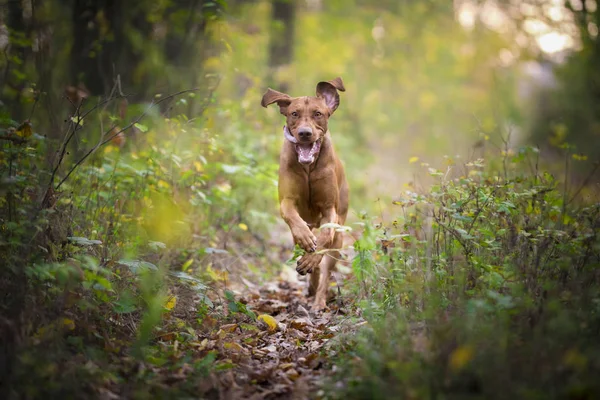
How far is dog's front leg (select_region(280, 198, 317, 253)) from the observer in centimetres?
534

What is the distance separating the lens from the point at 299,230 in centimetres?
542

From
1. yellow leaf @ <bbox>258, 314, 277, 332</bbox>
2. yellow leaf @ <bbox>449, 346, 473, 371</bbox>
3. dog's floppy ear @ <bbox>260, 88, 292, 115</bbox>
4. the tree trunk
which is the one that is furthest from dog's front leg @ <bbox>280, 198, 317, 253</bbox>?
the tree trunk

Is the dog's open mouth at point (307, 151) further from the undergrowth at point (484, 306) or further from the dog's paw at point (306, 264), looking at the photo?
the undergrowth at point (484, 306)

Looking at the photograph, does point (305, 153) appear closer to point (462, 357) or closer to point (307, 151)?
point (307, 151)

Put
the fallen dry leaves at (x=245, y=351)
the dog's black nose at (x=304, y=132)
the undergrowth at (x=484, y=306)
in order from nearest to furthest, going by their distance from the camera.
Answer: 1. the undergrowth at (x=484, y=306)
2. the fallen dry leaves at (x=245, y=351)
3. the dog's black nose at (x=304, y=132)

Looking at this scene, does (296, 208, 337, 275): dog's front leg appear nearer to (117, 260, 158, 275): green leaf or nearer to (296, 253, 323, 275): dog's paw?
(296, 253, 323, 275): dog's paw

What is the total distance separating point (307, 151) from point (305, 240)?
37.3 inches

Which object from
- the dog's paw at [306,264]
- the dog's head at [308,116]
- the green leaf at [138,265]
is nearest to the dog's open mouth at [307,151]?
the dog's head at [308,116]

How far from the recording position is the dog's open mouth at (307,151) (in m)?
5.63

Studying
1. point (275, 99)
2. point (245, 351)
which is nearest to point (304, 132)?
point (275, 99)

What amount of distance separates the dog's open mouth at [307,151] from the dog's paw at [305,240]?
2.31ft

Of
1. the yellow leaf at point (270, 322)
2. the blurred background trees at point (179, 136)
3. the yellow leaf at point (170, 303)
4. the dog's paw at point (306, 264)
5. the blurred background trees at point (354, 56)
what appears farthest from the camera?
the blurred background trees at point (354, 56)

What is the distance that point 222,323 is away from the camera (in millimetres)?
4855

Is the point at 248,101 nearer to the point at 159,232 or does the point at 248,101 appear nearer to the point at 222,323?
the point at 159,232
